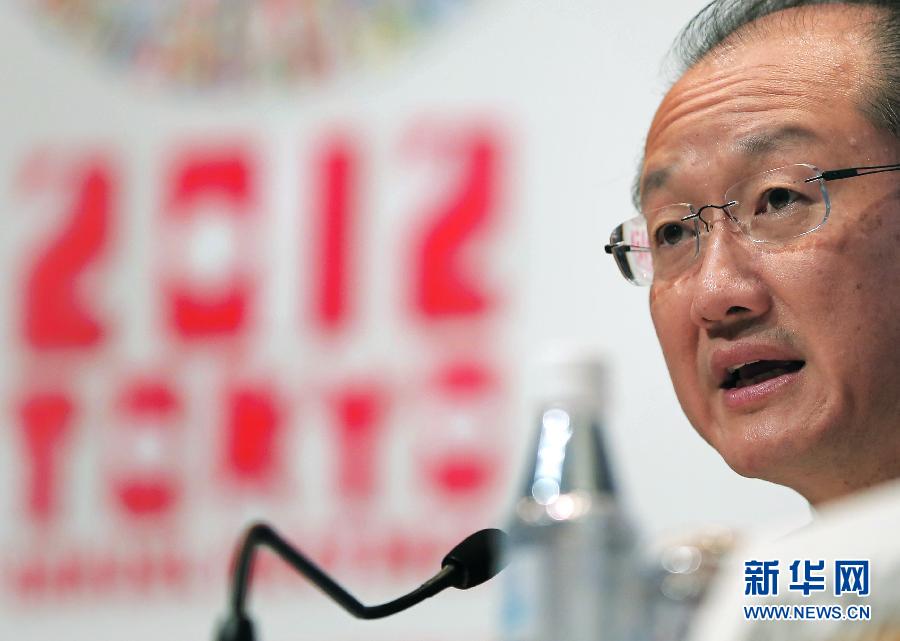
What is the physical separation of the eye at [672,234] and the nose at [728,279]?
0.07 ft

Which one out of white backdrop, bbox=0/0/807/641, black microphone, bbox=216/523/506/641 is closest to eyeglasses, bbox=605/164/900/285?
black microphone, bbox=216/523/506/641

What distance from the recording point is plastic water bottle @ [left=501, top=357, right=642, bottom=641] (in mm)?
899

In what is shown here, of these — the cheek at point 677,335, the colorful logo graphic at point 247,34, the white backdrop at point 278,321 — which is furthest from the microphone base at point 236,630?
the colorful logo graphic at point 247,34

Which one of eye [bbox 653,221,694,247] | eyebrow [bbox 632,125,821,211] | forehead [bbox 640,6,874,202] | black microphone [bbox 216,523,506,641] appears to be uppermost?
forehead [bbox 640,6,874,202]

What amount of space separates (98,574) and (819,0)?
1.68m

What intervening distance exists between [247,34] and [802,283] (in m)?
1.62

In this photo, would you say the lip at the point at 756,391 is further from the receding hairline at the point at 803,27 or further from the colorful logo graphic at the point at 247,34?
the colorful logo graphic at the point at 247,34

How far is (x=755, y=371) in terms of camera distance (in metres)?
0.69

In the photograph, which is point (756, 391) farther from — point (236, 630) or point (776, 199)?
point (236, 630)

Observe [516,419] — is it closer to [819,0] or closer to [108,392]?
[108,392]

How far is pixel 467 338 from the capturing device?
1922 millimetres

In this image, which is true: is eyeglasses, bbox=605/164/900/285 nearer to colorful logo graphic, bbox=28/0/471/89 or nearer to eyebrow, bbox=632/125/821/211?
eyebrow, bbox=632/125/821/211

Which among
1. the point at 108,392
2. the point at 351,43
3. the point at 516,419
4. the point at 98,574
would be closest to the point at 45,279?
the point at 108,392

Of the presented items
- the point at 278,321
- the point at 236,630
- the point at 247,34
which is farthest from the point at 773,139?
the point at 247,34
